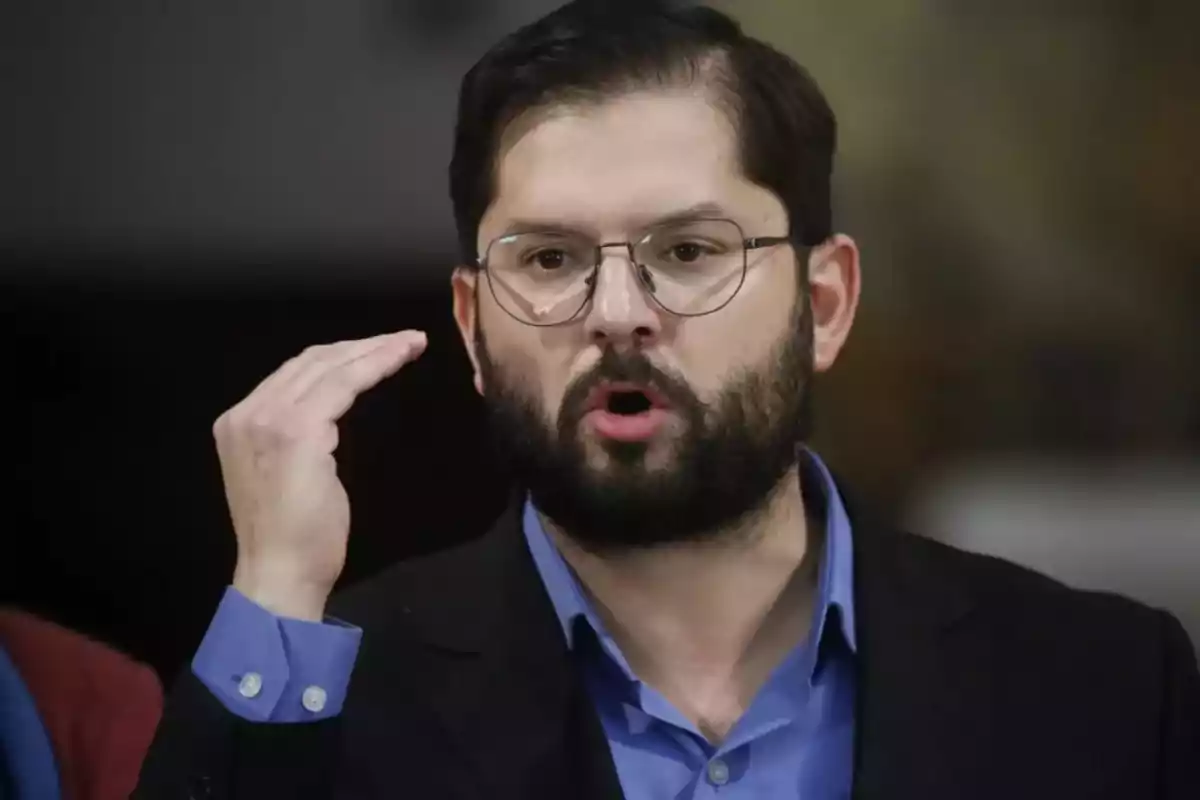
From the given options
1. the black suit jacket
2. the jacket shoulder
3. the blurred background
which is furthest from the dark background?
the jacket shoulder

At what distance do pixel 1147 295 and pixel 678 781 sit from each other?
0.68 m

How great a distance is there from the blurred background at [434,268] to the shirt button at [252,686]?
7.6 inches

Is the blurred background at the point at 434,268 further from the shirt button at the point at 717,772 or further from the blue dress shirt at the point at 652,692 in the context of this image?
the shirt button at the point at 717,772

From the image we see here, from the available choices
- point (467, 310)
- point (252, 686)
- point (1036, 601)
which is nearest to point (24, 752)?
point (252, 686)

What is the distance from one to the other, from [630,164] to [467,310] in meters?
0.24

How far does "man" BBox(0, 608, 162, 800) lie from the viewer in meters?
1.18

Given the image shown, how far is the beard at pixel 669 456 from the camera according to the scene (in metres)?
1.11

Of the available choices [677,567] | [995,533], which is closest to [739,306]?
[677,567]

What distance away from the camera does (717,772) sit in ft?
3.63

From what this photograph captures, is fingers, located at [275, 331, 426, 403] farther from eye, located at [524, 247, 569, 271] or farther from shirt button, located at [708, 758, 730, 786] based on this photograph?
shirt button, located at [708, 758, 730, 786]

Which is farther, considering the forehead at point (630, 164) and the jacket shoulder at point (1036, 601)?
the jacket shoulder at point (1036, 601)

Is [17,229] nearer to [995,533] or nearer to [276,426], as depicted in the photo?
[276,426]

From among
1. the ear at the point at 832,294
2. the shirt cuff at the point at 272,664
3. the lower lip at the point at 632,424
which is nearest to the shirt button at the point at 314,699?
the shirt cuff at the point at 272,664

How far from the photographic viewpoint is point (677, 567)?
1.18 meters
